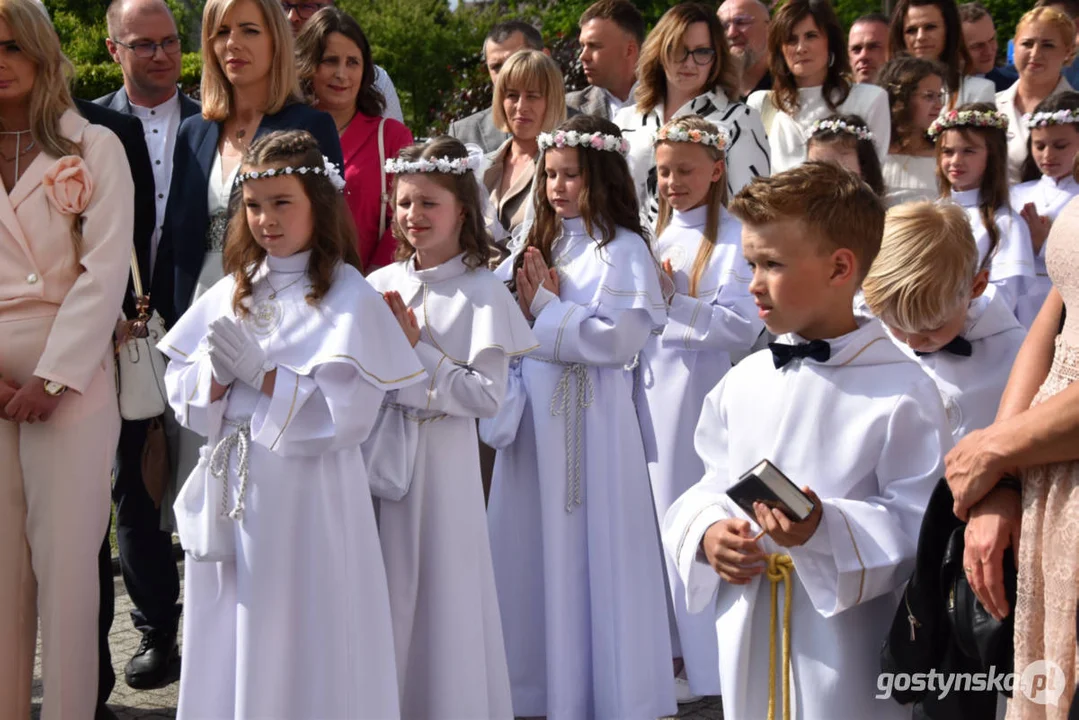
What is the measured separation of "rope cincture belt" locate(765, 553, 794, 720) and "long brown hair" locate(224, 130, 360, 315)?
6.19 feet

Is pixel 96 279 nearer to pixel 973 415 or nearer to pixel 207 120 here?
pixel 207 120

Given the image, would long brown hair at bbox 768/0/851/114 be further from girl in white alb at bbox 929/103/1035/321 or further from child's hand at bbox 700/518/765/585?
child's hand at bbox 700/518/765/585

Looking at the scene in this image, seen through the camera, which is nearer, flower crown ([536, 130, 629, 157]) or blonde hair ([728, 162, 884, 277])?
blonde hair ([728, 162, 884, 277])

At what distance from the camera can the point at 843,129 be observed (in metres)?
6.41

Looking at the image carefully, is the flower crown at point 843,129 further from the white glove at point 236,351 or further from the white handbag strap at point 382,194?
the white glove at point 236,351

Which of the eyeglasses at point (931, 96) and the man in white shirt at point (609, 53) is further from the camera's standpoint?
the man in white shirt at point (609, 53)

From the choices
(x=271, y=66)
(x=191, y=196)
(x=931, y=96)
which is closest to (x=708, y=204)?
(x=271, y=66)

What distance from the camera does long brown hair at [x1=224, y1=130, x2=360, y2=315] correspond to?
4.54m

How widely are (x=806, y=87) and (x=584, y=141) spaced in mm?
2396

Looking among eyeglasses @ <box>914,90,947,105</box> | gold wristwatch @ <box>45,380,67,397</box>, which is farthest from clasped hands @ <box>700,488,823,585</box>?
eyeglasses @ <box>914,90,947,105</box>

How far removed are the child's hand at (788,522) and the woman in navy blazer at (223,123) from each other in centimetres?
294

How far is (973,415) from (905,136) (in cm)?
367

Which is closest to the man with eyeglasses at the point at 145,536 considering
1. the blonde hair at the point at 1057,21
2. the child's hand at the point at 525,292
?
the child's hand at the point at 525,292

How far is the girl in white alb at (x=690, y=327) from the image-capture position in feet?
18.6
